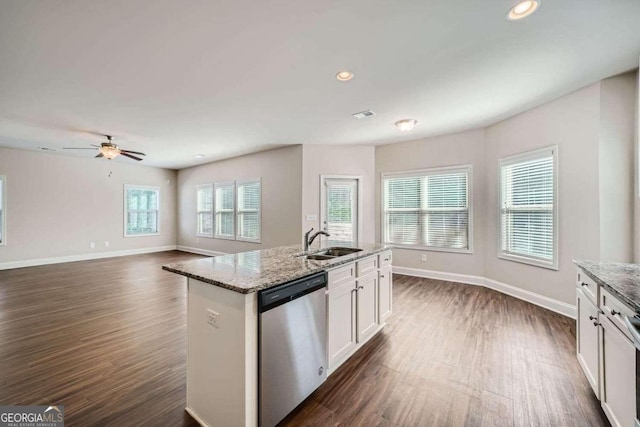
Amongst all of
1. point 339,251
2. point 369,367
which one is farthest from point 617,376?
point 339,251

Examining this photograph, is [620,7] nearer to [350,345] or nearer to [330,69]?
[330,69]

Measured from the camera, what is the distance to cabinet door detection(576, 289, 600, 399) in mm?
1728

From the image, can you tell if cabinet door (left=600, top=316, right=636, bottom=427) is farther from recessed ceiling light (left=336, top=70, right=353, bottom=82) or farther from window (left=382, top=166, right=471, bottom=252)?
window (left=382, top=166, right=471, bottom=252)

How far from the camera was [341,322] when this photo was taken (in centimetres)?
219

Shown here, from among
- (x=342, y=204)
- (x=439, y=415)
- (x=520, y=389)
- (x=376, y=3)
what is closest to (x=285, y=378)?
(x=439, y=415)

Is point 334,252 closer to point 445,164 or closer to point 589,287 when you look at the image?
point 589,287

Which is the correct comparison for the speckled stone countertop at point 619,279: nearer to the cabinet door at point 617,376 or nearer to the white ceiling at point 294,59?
the cabinet door at point 617,376

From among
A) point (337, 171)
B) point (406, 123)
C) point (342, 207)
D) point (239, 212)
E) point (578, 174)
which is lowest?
point (239, 212)

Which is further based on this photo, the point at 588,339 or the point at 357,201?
the point at 357,201

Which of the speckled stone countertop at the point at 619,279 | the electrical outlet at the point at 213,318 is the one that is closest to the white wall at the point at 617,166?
the speckled stone countertop at the point at 619,279

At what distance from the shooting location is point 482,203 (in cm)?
452

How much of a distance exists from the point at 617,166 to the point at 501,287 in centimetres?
218

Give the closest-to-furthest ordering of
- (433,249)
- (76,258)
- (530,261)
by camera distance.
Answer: (530,261) < (433,249) < (76,258)

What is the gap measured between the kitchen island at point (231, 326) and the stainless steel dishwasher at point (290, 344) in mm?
48
